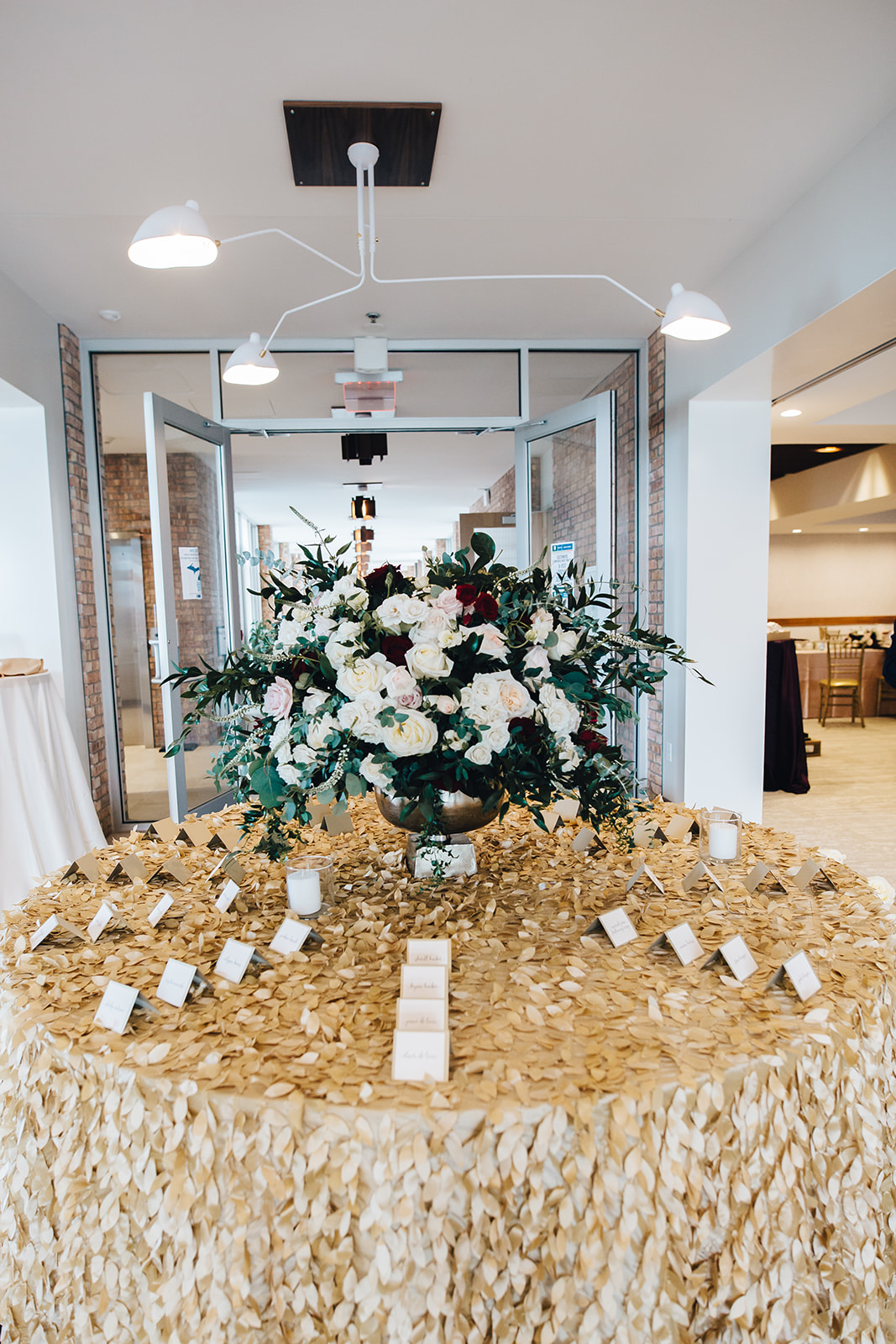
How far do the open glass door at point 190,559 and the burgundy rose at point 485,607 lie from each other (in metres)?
2.85

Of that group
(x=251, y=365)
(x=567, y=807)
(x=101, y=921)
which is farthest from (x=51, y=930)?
(x=251, y=365)

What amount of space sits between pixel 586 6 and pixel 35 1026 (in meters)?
2.61

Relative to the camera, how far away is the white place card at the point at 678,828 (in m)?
1.71

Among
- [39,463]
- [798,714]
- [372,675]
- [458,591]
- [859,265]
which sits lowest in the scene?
[798,714]

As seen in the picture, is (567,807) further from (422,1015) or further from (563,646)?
(422,1015)

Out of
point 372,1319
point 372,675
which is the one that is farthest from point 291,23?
point 372,1319

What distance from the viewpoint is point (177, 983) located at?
3.53 ft

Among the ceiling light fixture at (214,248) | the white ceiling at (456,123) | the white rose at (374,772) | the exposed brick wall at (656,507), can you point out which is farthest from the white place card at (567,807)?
the exposed brick wall at (656,507)

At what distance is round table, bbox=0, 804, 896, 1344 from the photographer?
2.80 feet

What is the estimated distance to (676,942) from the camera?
3.78 feet

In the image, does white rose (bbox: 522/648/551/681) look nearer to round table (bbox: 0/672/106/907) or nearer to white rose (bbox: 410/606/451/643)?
white rose (bbox: 410/606/451/643)

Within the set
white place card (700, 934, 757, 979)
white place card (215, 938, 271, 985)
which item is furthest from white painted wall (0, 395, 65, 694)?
white place card (700, 934, 757, 979)

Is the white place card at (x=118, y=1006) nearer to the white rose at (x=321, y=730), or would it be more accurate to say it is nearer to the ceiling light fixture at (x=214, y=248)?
the white rose at (x=321, y=730)

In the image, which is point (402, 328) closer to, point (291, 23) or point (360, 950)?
point (291, 23)
